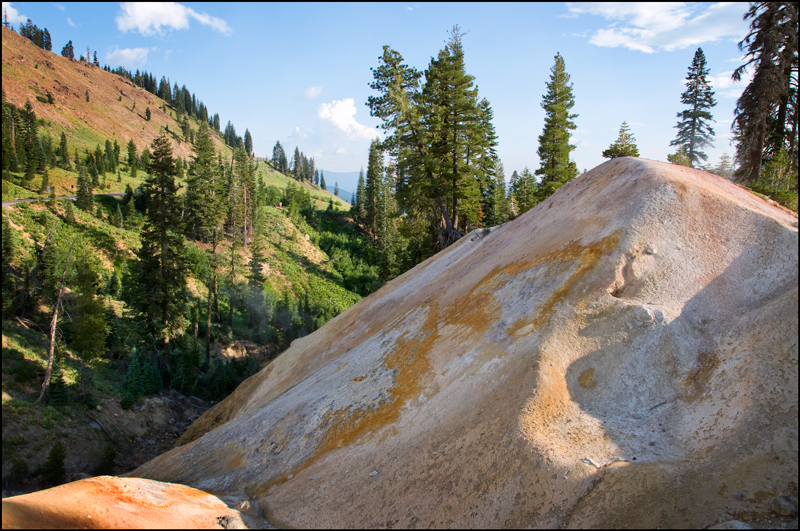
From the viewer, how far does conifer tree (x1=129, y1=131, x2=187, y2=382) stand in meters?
26.3

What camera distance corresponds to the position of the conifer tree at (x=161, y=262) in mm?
26312

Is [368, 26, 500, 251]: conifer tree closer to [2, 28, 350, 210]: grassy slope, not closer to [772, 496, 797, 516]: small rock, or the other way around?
[772, 496, 797, 516]: small rock

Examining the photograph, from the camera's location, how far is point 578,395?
29.4 feet

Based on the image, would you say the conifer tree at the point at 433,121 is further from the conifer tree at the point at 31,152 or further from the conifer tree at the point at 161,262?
the conifer tree at the point at 31,152

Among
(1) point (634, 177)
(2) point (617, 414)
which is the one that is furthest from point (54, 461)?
(1) point (634, 177)

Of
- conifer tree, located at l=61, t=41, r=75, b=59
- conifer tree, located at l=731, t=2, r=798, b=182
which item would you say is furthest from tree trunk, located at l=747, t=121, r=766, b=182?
conifer tree, located at l=61, t=41, r=75, b=59

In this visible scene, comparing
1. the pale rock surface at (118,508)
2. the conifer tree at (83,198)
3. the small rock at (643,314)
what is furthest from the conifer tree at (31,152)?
the small rock at (643,314)

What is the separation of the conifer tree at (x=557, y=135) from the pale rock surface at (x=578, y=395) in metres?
21.9

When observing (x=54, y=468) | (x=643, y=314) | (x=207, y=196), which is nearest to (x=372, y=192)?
(x=207, y=196)

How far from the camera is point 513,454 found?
26.8 ft

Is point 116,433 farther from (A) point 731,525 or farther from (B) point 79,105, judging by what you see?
(B) point 79,105

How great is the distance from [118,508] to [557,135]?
36220mm

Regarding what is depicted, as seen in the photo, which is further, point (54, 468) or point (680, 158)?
point (680, 158)

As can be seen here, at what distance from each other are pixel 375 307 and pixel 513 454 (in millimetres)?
12164
